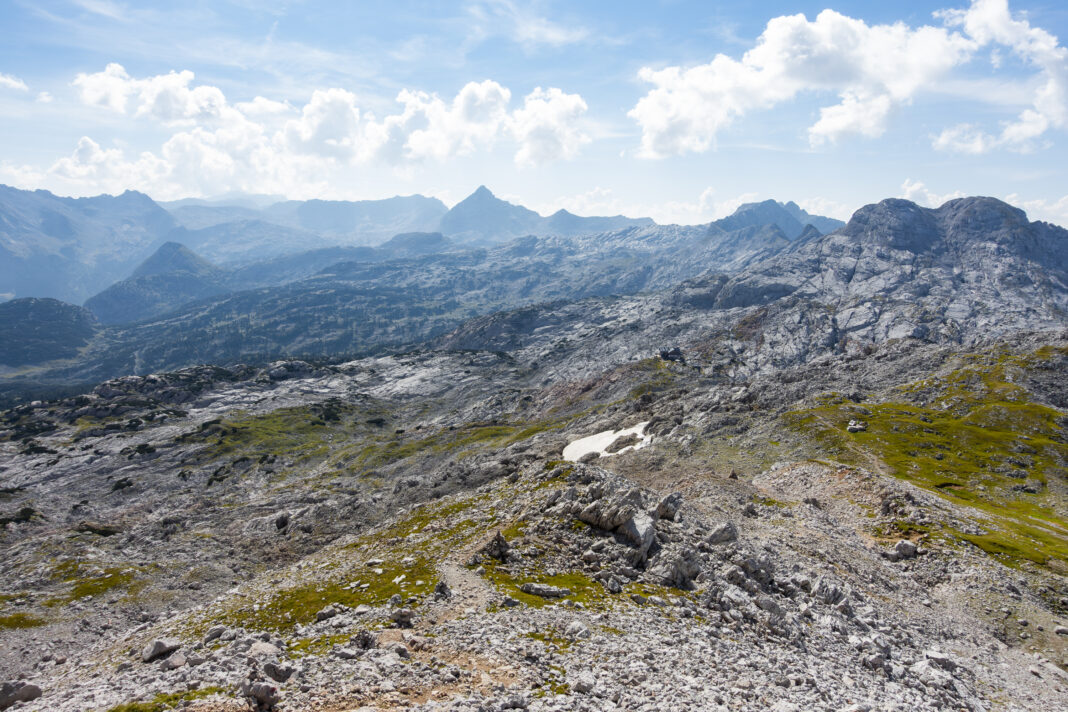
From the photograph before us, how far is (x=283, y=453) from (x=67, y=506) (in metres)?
55.0

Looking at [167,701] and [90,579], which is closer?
[167,701]

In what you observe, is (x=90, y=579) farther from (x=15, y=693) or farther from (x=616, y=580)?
(x=616, y=580)

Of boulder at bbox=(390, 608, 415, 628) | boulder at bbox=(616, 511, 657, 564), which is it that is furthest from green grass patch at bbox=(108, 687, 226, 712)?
boulder at bbox=(616, 511, 657, 564)

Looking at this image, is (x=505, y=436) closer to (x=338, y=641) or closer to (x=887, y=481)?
(x=887, y=481)

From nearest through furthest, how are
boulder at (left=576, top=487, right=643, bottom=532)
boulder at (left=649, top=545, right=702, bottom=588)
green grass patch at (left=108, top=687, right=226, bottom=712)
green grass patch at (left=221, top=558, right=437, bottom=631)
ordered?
green grass patch at (left=108, top=687, right=226, bottom=712) → green grass patch at (left=221, top=558, right=437, bottom=631) → boulder at (left=649, top=545, right=702, bottom=588) → boulder at (left=576, top=487, right=643, bottom=532)

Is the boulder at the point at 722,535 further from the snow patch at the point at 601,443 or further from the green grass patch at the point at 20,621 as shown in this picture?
the snow patch at the point at 601,443

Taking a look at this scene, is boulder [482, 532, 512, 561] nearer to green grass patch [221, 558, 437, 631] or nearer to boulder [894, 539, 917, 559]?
green grass patch [221, 558, 437, 631]

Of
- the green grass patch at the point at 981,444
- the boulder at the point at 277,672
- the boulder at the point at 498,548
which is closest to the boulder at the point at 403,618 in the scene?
the boulder at the point at 277,672

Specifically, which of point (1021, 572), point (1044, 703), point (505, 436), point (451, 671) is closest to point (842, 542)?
point (1021, 572)

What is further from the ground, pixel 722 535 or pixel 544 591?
pixel 544 591

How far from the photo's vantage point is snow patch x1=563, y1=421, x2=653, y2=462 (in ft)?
419

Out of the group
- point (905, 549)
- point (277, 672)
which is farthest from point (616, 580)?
point (905, 549)

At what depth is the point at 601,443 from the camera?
13838cm

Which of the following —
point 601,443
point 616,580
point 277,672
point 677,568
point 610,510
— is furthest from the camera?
point 601,443
